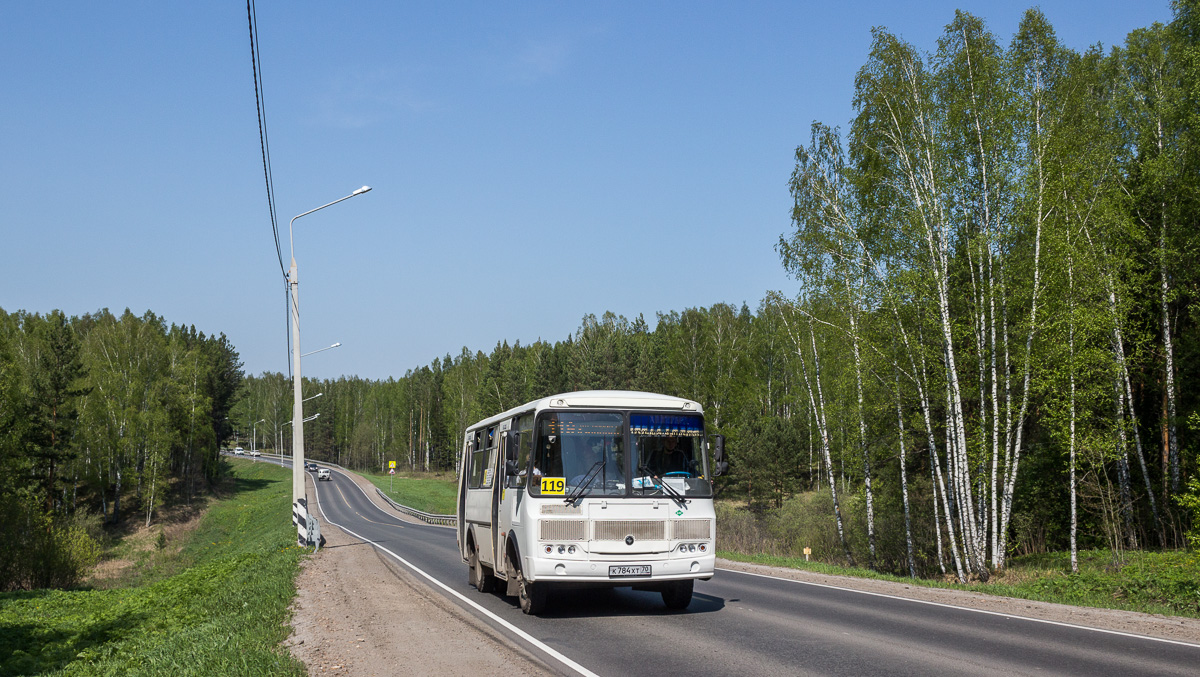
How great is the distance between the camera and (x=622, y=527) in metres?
11.2

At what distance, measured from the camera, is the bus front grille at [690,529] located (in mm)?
11445

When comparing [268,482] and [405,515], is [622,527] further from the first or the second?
[268,482]

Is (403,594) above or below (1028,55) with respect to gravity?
below

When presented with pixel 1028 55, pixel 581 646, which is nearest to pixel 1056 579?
pixel 581 646

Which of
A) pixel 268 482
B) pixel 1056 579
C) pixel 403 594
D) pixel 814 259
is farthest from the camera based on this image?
pixel 268 482

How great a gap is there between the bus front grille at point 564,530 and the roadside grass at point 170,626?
348cm

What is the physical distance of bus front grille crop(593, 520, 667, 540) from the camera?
11.2m

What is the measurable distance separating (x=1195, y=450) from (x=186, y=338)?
98.2 meters

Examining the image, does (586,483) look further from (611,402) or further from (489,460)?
(489,460)

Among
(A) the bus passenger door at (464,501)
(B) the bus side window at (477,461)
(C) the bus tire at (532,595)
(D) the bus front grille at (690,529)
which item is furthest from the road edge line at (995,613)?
(B) the bus side window at (477,461)

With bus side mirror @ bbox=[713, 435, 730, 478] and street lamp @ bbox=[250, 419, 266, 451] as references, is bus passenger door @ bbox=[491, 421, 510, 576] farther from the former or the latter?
street lamp @ bbox=[250, 419, 266, 451]

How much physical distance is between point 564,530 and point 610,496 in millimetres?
780

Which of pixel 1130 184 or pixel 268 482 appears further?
pixel 268 482

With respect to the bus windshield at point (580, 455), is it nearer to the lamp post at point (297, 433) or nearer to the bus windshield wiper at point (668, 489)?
the bus windshield wiper at point (668, 489)
